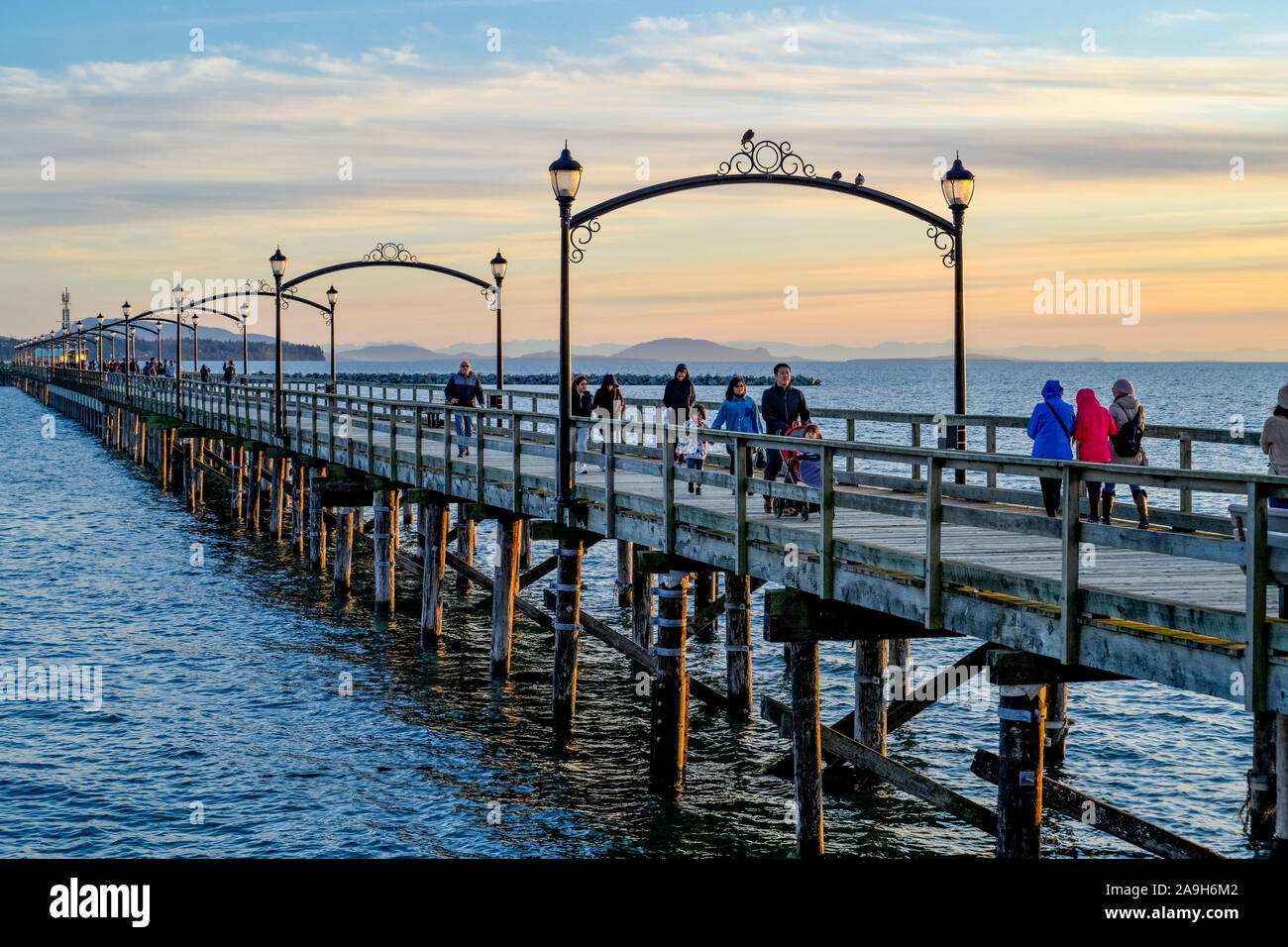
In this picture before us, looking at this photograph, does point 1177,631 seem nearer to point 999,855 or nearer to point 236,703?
point 999,855

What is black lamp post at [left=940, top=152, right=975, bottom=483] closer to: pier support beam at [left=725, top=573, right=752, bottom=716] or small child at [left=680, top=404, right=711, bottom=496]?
small child at [left=680, top=404, right=711, bottom=496]

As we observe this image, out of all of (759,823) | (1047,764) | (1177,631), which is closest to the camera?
(1177,631)

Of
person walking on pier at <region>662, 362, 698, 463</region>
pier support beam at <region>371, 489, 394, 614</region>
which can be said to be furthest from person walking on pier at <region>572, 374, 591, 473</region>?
pier support beam at <region>371, 489, 394, 614</region>

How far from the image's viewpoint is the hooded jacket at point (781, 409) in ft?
46.7

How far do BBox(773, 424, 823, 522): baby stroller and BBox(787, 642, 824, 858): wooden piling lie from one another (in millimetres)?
1667

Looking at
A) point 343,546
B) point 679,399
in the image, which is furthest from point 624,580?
point 679,399

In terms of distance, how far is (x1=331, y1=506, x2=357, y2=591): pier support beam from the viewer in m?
26.8

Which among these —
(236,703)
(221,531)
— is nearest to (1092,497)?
(236,703)

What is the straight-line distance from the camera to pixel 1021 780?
9.41 m

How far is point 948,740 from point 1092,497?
615 centimetres

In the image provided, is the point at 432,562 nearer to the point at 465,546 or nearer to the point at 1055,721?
the point at 465,546

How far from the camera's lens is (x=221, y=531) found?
127 ft

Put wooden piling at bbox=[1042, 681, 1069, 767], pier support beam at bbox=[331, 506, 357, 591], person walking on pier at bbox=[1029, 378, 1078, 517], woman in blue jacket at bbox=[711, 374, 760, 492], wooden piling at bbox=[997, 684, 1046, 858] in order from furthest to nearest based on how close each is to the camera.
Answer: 1. pier support beam at bbox=[331, 506, 357, 591]
2. wooden piling at bbox=[1042, 681, 1069, 767]
3. woman in blue jacket at bbox=[711, 374, 760, 492]
4. person walking on pier at bbox=[1029, 378, 1078, 517]
5. wooden piling at bbox=[997, 684, 1046, 858]

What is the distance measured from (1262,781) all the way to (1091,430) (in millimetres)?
4173
